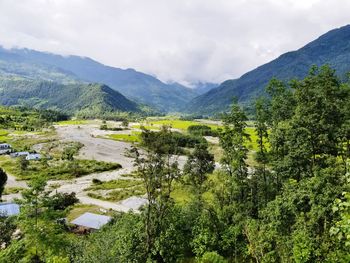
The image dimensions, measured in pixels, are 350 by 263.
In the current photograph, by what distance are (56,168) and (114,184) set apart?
26000 mm

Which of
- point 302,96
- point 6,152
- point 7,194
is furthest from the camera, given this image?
point 6,152

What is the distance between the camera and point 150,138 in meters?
28.0

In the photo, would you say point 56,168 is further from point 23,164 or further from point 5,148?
point 5,148

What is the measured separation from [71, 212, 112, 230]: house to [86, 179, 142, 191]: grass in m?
25.0

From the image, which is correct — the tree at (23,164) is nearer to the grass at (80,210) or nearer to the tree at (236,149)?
the grass at (80,210)

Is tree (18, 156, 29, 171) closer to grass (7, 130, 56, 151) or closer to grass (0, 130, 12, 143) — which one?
grass (7, 130, 56, 151)

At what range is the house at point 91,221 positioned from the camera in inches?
1967

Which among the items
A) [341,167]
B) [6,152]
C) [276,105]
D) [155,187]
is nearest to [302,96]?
[276,105]

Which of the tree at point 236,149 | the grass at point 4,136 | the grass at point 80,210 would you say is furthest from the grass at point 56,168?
the tree at point 236,149

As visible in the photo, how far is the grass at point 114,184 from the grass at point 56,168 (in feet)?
44.9

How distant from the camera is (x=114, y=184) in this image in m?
82.2

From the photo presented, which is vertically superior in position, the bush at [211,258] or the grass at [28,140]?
the bush at [211,258]

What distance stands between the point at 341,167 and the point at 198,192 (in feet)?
43.5

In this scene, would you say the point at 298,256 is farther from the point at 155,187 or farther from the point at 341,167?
the point at 155,187
